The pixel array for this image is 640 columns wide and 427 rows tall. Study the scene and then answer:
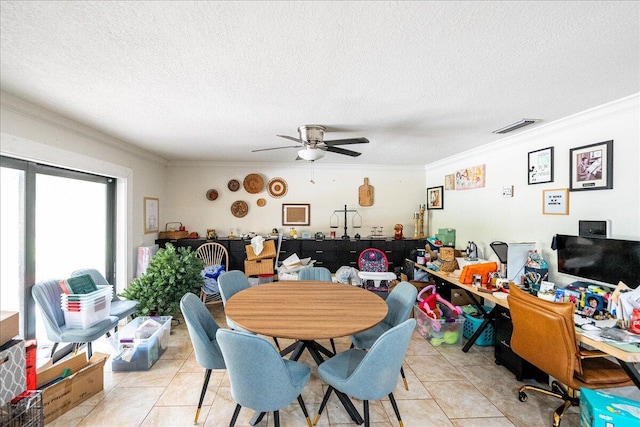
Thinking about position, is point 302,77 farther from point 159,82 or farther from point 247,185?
point 247,185

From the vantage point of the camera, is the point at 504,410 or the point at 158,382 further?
the point at 158,382

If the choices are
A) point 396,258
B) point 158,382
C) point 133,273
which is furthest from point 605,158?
point 133,273

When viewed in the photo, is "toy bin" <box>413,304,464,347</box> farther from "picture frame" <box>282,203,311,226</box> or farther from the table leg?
"picture frame" <box>282,203,311,226</box>

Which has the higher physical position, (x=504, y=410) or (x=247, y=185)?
(x=247, y=185)

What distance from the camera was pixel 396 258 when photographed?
488 cm

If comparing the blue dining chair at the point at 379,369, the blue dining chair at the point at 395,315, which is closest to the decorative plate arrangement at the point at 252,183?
the blue dining chair at the point at 395,315

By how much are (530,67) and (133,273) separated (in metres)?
5.03

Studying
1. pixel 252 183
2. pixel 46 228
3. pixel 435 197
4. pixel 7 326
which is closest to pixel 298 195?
pixel 252 183

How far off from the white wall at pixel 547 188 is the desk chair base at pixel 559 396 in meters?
1.03

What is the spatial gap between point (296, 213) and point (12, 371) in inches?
159

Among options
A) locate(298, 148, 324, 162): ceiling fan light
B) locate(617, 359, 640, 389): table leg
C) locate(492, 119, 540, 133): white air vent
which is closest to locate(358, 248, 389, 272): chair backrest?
locate(298, 148, 324, 162): ceiling fan light

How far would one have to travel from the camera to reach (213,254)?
4.64 m

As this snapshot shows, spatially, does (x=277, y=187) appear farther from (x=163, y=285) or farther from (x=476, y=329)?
(x=476, y=329)

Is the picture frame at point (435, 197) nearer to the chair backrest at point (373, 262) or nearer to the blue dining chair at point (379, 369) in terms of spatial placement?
the chair backrest at point (373, 262)
